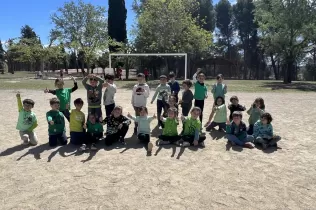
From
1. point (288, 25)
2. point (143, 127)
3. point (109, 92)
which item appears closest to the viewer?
point (143, 127)

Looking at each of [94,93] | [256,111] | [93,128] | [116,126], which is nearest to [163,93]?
[116,126]

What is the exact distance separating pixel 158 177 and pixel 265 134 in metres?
3.10

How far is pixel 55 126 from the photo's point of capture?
641cm

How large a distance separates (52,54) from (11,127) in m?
37.6

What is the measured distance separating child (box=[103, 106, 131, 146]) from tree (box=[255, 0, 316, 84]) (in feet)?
83.3

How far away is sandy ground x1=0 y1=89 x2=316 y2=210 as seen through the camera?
12.7 ft

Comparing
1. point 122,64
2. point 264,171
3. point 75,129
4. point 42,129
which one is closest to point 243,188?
point 264,171

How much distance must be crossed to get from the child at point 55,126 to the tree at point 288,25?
26212mm

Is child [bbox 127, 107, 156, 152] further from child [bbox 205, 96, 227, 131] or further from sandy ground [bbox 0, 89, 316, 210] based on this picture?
child [bbox 205, 96, 227, 131]

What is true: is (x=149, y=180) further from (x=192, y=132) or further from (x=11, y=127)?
(x=11, y=127)

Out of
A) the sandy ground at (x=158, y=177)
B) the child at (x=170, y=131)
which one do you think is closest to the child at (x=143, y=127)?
the sandy ground at (x=158, y=177)

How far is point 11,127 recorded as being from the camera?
820cm

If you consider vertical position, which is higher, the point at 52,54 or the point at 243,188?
the point at 52,54

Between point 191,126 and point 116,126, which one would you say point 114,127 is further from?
point 191,126
